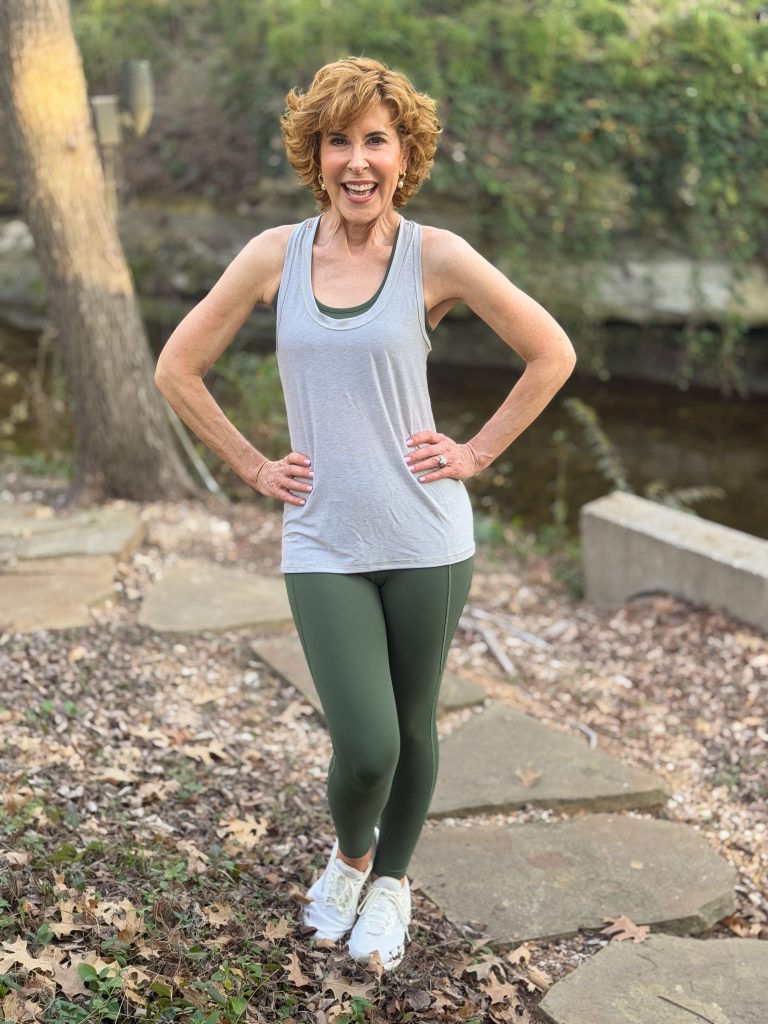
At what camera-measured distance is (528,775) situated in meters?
3.68

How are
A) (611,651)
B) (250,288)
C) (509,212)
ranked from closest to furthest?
(250,288) < (611,651) < (509,212)

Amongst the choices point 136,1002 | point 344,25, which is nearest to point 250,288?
point 136,1002

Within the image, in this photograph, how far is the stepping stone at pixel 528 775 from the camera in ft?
11.7

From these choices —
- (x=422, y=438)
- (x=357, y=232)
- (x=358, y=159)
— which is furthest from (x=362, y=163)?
(x=422, y=438)

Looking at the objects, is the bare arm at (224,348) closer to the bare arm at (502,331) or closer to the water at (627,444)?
the bare arm at (502,331)

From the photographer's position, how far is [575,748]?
387 centimetres

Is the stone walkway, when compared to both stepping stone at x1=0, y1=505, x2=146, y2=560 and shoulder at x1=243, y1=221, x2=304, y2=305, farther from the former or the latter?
shoulder at x1=243, y1=221, x2=304, y2=305

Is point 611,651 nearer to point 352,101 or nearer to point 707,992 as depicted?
point 707,992

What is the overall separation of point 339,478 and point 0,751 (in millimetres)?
1629

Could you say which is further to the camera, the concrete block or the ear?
the concrete block

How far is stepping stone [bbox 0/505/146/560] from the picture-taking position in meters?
5.16

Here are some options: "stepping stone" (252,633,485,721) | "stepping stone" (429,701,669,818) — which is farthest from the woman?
"stepping stone" (252,633,485,721)

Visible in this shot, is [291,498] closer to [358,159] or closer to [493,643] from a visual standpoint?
[358,159]

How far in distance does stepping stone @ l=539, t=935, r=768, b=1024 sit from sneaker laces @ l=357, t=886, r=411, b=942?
0.39 meters
